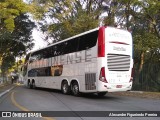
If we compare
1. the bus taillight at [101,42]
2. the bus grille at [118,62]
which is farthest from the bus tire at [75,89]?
the bus taillight at [101,42]

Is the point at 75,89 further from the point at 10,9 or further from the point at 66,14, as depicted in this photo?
the point at 66,14

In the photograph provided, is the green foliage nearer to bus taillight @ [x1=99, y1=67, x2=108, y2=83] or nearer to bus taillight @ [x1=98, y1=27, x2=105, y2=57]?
bus taillight @ [x1=98, y1=27, x2=105, y2=57]

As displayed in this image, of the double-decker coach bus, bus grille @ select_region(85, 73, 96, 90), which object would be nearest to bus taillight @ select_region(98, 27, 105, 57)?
the double-decker coach bus

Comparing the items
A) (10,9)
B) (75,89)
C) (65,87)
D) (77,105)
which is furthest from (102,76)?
(10,9)

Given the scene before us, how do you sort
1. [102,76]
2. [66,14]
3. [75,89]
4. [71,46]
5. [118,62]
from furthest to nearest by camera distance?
[66,14], [71,46], [75,89], [118,62], [102,76]

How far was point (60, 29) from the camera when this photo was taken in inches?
1421

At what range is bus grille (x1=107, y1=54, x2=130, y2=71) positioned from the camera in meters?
17.7

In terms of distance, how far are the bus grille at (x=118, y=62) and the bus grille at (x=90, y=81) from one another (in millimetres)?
1136

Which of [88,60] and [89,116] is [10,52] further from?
[89,116]

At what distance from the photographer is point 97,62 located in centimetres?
1773

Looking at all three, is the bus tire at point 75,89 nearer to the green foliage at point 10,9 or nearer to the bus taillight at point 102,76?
the bus taillight at point 102,76

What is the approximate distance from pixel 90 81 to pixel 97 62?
134 cm

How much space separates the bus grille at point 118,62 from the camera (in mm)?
17672

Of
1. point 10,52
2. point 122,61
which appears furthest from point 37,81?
point 10,52
